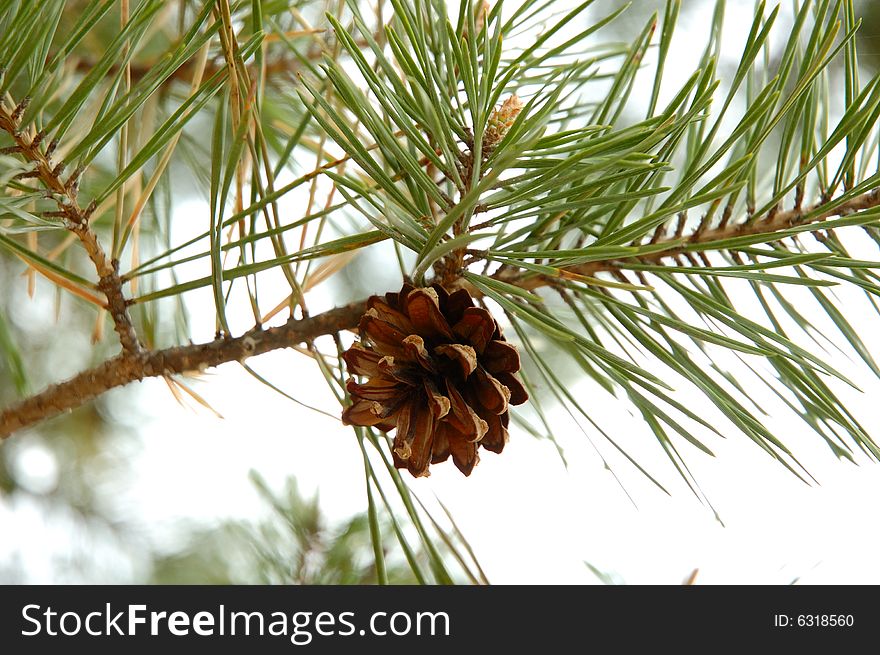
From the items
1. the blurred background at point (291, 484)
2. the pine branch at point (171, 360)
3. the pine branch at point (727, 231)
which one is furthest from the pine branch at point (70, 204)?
the blurred background at point (291, 484)

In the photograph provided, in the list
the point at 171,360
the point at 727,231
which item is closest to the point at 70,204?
the point at 171,360

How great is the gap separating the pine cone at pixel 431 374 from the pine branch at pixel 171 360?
1.1 inches

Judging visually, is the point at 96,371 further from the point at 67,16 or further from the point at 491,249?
the point at 67,16

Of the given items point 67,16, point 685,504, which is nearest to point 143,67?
point 67,16

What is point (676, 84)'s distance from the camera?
26.1 inches

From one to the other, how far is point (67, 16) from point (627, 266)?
0.42m

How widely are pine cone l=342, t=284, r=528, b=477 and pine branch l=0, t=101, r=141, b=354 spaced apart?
90 mm

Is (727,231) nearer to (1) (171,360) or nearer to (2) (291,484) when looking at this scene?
(1) (171,360)

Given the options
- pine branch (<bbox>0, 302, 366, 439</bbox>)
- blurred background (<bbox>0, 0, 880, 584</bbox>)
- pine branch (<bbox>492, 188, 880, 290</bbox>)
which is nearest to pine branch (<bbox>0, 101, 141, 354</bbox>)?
pine branch (<bbox>0, 302, 366, 439</bbox>)

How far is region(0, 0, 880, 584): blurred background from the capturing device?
662 millimetres

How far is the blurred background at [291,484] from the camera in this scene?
66cm

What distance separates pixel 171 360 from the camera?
0.92ft

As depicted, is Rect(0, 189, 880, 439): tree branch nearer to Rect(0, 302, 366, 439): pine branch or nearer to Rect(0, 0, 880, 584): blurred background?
Rect(0, 302, 366, 439): pine branch

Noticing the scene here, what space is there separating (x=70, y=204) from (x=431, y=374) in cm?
12
